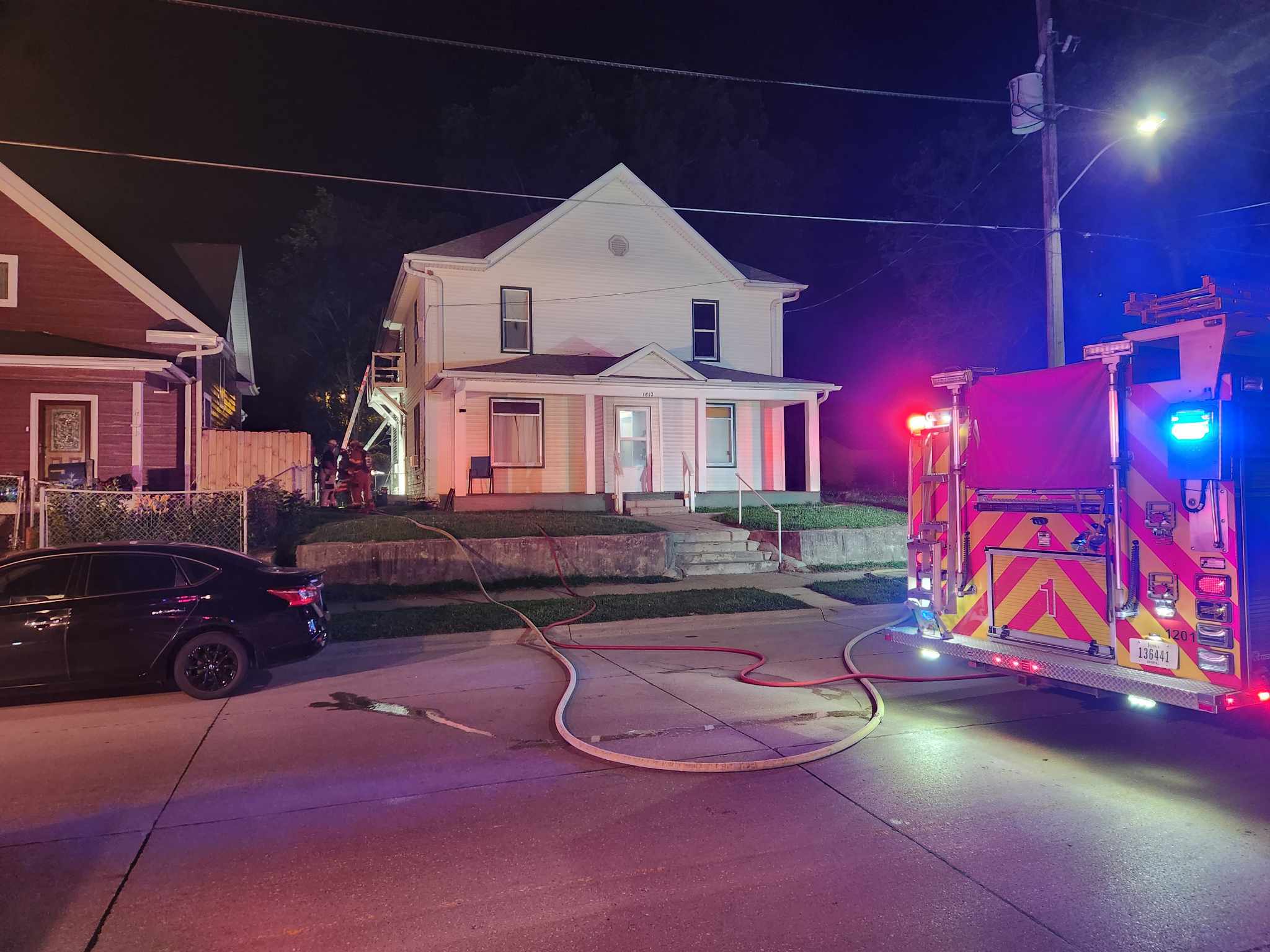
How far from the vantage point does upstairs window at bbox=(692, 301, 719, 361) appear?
23609 mm

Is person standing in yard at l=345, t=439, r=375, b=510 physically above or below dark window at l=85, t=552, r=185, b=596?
above

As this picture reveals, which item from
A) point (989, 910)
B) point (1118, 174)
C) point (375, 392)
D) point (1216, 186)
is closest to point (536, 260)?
point (375, 392)

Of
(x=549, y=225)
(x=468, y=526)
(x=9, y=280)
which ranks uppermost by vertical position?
(x=549, y=225)

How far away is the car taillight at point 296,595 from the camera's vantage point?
26.2ft

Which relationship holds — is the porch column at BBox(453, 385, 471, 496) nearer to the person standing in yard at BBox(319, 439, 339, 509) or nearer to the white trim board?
the person standing in yard at BBox(319, 439, 339, 509)

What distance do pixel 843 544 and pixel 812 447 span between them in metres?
6.56

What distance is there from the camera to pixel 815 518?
18.3 metres

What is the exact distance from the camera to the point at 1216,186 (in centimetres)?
2189

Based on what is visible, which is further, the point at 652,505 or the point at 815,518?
the point at 652,505

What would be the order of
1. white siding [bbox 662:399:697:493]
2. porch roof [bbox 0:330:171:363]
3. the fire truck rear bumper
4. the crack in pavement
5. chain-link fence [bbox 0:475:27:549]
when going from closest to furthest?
the crack in pavement, the fire truck rear bumper, chain-link fence [bbox 0:475:27:549], porch roof [bbox 0:330:171:363], white siding [bbox 662:399:697:493]

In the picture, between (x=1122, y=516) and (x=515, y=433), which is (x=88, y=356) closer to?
(x=515, y=433)

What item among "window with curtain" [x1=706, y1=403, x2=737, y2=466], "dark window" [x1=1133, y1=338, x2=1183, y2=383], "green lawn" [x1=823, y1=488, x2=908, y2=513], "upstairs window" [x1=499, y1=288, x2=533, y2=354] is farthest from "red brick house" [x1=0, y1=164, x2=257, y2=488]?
"green lawn" [x1=823, y1=488, x2=908, y2=513]

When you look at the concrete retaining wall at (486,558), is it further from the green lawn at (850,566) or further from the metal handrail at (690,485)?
the metal handrail at (690,485)

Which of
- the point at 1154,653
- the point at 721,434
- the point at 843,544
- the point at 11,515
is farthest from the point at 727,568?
the point at 11,515
